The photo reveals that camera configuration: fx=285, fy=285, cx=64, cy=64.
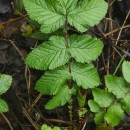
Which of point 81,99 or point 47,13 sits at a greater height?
point 47,13

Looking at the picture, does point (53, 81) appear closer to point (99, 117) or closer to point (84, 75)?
point (84, 75)

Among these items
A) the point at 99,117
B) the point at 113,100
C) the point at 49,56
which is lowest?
the point at 99,117

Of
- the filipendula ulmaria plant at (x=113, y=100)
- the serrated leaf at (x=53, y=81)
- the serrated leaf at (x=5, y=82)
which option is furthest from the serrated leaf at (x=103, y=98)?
the serrated leaf at (x=5, y=82)

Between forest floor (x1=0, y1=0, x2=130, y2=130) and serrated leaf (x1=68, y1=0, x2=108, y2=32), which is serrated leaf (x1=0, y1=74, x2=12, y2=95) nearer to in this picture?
forest floor (x1=0, y1=0, x2=130, y2=130)

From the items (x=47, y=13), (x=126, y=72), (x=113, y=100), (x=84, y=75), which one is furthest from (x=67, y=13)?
(x=113, y=100)

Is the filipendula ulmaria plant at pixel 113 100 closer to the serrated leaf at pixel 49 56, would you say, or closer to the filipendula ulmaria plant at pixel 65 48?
the filipendula ulmaria plant at pixel 65 48

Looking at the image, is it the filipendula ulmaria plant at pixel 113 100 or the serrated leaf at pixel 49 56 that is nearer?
the serrated leaf at pixel 49 56

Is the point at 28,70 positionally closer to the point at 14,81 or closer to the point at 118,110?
the point at 14,81

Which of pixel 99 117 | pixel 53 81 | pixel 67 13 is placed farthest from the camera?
pixel 99 117
